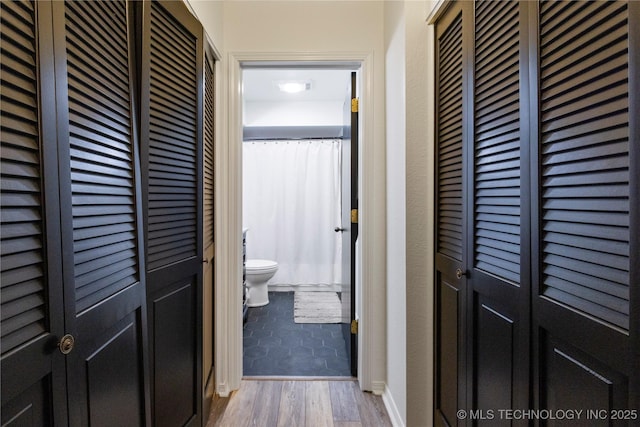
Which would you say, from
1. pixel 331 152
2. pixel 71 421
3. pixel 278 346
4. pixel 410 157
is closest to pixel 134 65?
pixel 71 421

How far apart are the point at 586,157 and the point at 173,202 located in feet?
4.32

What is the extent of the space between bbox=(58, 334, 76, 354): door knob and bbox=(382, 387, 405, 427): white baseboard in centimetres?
152

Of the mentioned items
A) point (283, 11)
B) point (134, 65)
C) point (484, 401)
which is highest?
point (283, 11)

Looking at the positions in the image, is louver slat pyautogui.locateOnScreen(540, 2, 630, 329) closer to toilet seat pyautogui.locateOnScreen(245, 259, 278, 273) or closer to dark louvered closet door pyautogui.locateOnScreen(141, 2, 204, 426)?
dark louvered closet door pyautogui.locateOnScreen(141, 2, 204, 426)

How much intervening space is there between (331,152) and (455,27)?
9.99 feet

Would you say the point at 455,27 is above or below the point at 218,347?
above

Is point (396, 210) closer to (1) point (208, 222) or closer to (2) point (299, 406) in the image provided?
(1) point (208, 222)

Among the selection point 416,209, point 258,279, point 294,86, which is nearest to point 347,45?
point 416,209

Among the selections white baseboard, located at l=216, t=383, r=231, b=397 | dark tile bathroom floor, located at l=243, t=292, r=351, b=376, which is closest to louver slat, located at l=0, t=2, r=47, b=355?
white baseboard, located at l=216, t=383, r=231, b=397

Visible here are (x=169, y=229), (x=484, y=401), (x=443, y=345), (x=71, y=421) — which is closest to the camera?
(x=71, y=421)

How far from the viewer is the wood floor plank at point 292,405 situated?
1841 mm

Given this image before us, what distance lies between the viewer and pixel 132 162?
3.42 feet

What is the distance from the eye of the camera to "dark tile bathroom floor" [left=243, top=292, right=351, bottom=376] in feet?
7.88

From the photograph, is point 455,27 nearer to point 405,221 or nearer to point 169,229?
point 405,221
